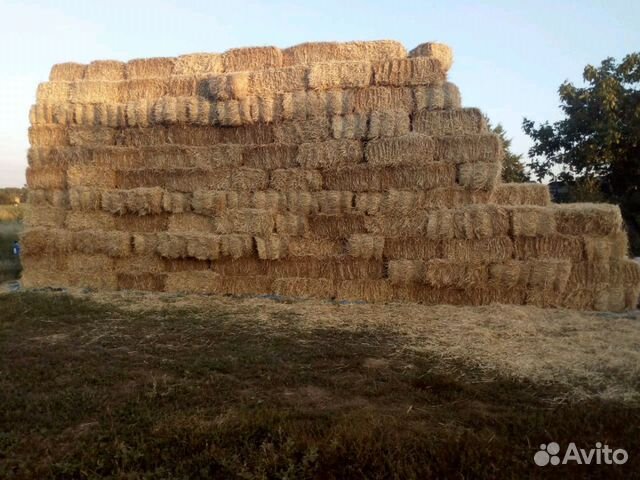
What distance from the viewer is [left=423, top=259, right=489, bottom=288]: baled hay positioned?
848 centimetres

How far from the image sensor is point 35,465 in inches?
134

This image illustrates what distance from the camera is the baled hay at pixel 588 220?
8281 millimetres

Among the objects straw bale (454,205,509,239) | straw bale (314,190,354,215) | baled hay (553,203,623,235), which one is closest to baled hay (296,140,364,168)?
straw bale (314,190,354,215)

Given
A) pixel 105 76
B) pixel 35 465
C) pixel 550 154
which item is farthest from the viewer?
pixel 550 154

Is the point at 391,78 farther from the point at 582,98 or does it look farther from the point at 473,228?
the point at 582,98

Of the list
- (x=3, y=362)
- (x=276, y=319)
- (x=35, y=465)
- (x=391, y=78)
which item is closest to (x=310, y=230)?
(x=276, y=319)

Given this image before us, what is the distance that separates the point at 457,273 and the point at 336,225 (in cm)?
205

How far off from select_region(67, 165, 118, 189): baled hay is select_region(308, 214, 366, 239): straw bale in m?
3.75

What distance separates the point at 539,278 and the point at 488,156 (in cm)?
198

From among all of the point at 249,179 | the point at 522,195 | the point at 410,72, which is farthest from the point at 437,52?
the point at 249,179

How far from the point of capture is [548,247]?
8398mm

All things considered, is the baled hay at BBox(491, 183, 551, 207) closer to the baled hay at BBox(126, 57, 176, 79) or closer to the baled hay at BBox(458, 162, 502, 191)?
the baled hay at BBox(458, 162, 502, 191)

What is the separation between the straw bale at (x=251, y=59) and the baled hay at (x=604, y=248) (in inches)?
228

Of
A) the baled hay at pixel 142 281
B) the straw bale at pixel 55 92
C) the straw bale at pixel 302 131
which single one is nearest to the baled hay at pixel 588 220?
the straw bale at pixel 302 131
